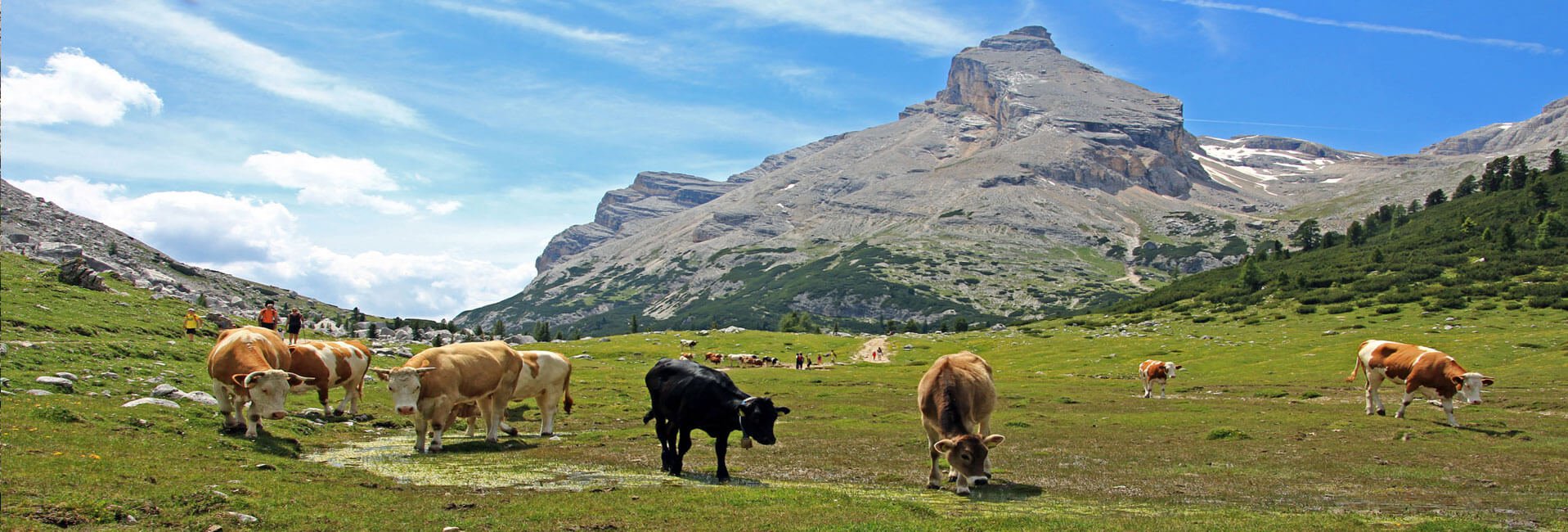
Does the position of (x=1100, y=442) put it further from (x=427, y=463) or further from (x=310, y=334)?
(x=310, y=334)

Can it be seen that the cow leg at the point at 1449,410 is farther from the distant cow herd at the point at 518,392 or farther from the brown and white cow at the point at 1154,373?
the brown and white cow at the point at 1154,373

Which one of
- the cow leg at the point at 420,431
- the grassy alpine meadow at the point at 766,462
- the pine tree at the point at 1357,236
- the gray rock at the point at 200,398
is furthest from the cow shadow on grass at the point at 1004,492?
the pine tree at the point at 1357,236

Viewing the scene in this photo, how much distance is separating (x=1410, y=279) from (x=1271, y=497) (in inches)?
3991

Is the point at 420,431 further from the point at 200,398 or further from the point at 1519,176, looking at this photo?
the point at 1519,176

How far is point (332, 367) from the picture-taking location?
26078mm

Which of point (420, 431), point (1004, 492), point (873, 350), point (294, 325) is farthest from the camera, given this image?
point (873, 350)

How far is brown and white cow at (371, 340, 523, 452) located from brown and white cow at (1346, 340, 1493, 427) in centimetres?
3102

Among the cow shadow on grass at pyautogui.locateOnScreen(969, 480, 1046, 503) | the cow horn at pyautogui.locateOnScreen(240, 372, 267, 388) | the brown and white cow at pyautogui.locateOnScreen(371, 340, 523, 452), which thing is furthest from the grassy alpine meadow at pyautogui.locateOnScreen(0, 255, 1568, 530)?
the cow horn at pyautogui.locateOnScreen(240, 372, 267, 388)

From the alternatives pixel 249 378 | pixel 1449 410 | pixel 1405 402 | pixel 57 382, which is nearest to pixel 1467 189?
pixel 1405 402

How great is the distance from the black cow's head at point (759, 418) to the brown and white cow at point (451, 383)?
27.6 ft

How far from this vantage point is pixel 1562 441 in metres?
22.2

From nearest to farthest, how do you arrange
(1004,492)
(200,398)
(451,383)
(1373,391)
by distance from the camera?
(1004,492) → (451,383) → (200,398) → (1373,391)

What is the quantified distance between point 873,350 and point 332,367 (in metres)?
74.8

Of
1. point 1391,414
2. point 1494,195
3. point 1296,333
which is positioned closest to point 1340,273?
point 1296,333
